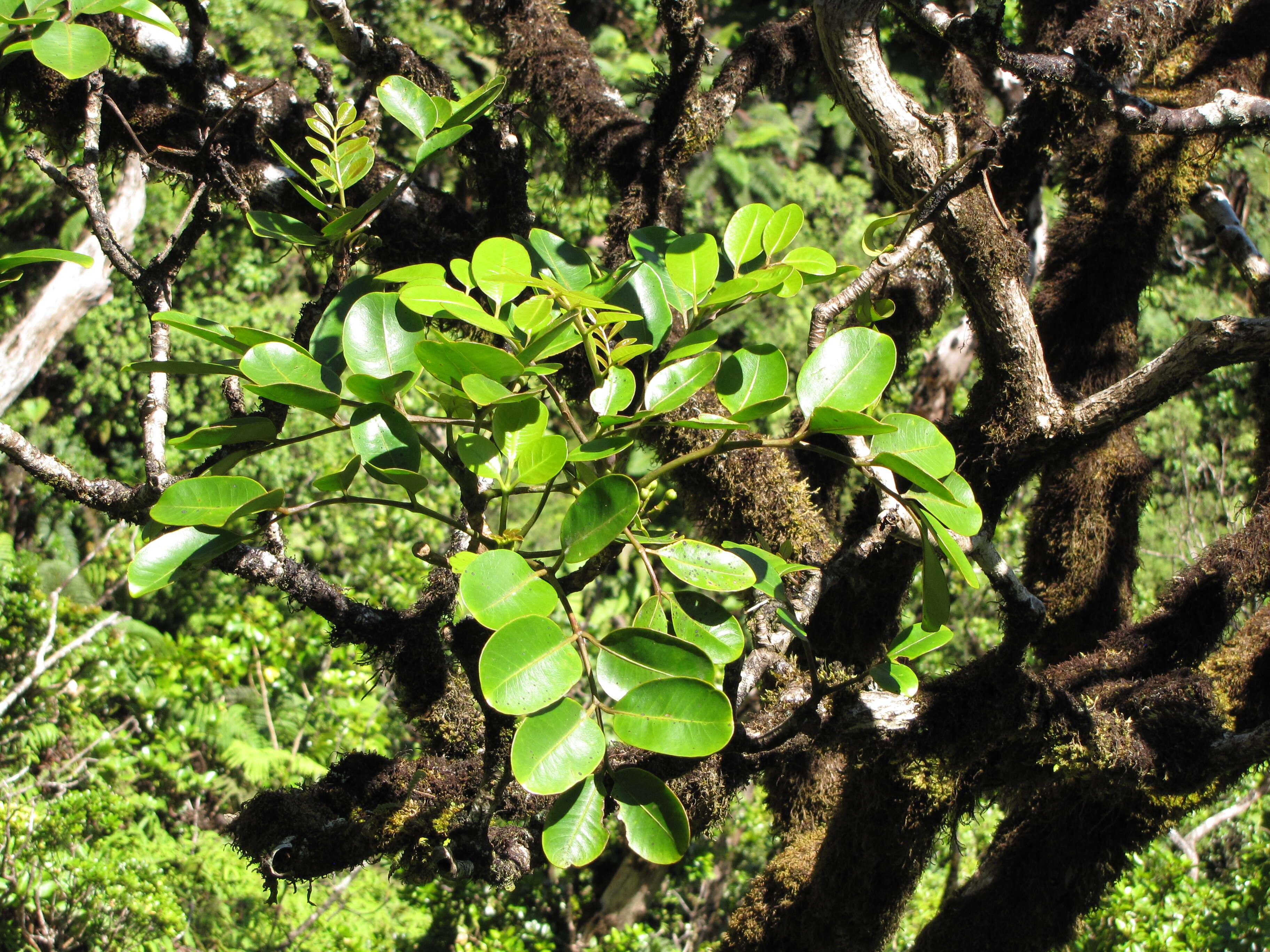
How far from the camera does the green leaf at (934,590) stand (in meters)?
0.80

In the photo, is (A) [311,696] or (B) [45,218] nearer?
(A) [311,696]

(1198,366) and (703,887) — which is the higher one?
(1198,366)

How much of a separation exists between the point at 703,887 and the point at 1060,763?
432 centimetres

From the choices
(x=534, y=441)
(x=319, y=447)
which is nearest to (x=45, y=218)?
(x=319, y=447)

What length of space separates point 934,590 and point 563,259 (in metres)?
0.54

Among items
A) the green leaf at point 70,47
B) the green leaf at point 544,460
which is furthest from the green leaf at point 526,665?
the green leaf at point 70,47

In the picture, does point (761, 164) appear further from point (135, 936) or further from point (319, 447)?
point (135, 936)

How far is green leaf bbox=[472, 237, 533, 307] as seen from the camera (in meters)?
0.80

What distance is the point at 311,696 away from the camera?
4.65 m

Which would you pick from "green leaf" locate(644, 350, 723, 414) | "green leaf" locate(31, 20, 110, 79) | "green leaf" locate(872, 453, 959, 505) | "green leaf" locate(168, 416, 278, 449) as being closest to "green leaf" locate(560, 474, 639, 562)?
"green leaf" locate(644, 350, 723, 414)

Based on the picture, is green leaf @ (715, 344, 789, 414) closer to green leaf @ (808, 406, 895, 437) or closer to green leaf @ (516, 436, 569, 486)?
green leaf @ (808, 406, 895, 437)

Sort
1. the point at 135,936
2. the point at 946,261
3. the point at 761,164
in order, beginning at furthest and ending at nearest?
the point at 761,164, the point at 135,936, the point at 946,261

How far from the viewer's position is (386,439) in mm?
850

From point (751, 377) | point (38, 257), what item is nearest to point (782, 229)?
point (751, 377)
